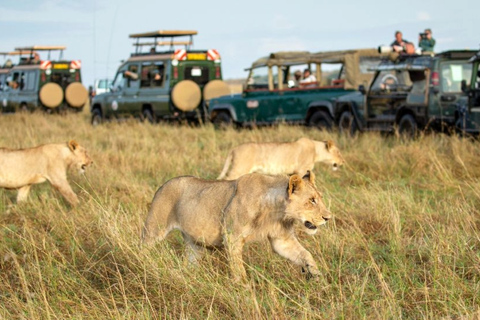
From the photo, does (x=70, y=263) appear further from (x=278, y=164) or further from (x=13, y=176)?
(x=278, y=164)

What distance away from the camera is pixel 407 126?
1280cm

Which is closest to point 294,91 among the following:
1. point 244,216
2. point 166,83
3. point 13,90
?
point 166,83

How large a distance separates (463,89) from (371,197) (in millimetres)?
4919

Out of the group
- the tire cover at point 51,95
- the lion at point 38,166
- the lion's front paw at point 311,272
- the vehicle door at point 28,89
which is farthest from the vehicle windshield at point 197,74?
the lion's front paw at point 311,272

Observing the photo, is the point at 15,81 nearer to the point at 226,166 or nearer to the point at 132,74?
the point at 132,74

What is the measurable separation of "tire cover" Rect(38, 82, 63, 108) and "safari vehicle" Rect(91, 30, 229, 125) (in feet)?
13.7

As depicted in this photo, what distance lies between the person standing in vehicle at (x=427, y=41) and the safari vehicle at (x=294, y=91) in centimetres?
136

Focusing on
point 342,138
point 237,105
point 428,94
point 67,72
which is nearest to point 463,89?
point 428,94

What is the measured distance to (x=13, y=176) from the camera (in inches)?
324

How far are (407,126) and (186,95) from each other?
6447 millimetres

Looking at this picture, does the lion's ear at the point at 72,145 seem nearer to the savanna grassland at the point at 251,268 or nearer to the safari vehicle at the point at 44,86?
the savanna grassland at the point at 251,268

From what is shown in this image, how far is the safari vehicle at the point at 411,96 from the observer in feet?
39.9

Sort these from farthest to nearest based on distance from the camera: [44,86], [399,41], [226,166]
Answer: [44,86], [399,41], [226,166]

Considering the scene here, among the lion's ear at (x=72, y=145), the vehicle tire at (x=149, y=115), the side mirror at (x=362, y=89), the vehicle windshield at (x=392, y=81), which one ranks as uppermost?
the vehicle windshield at (x=392, y=81)
